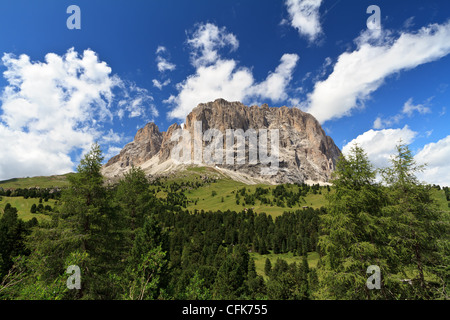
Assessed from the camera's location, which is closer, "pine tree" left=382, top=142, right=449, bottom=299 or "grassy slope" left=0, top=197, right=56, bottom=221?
"pine tree" left=382, top=142, right=449, bottom=299

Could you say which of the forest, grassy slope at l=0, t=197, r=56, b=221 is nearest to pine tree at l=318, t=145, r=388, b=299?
the forest

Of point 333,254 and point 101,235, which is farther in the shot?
point 101,235

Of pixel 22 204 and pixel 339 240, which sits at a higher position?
pixel 22 204

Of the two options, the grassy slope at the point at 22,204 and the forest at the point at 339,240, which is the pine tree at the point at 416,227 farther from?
the grassy slope at the point at 22,204

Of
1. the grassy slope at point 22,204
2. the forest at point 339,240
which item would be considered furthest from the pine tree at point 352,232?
the grassy slope at point 22,204

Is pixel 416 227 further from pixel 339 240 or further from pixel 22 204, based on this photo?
pixel 22 204

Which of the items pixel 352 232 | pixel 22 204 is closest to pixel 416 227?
pixel 352 232

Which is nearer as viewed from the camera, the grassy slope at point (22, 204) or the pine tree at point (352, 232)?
the pine tree at point (352, 232)

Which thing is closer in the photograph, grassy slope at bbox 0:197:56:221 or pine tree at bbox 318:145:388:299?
pine tree at bbox 318:145:388:299

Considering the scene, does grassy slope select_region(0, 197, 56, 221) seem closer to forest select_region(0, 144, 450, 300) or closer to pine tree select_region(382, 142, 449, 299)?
forest select_region(0, 144, 450, 300)
